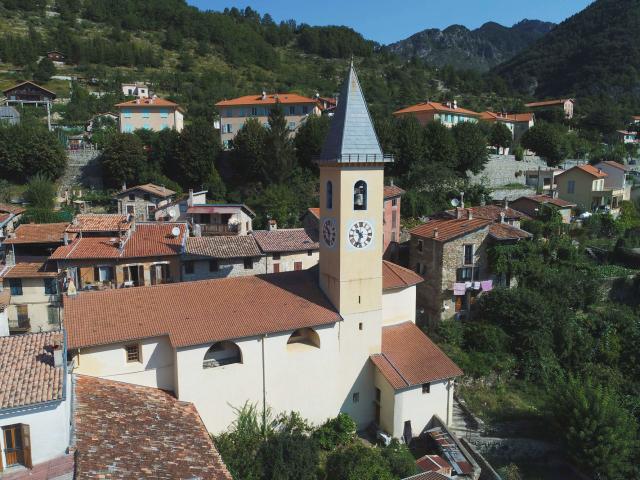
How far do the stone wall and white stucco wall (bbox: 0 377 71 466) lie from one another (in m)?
55.7

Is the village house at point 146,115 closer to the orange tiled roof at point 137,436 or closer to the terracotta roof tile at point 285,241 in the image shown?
the terracotta roof tile at point 285,241

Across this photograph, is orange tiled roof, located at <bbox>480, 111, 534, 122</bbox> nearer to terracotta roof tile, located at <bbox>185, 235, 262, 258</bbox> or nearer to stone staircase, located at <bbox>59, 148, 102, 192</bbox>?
stone staircase, located at <bbox>59, 148, 102, 192</bbox>

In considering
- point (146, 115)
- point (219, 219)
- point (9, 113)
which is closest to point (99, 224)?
point (219, 219)

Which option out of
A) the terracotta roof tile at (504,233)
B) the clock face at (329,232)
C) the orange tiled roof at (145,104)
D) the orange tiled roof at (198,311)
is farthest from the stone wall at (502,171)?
the orange tiled roof at (198,311)

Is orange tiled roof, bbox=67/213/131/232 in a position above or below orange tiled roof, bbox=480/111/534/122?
below

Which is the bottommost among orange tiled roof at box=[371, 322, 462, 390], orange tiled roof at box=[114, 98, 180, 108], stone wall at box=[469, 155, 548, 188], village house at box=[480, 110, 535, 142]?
orange tiled roof at box=[371, 322, 462, 390]

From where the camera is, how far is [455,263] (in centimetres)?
3578

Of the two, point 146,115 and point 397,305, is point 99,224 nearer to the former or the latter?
point 397,305

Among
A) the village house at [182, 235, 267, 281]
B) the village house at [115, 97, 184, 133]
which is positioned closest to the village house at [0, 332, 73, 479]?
the village house at [182, 235, 267, 281]

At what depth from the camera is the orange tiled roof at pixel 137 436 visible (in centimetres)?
1508

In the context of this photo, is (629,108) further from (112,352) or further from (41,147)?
(112,352)

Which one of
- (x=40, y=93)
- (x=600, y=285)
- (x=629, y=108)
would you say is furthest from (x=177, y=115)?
(x=629, y=108)

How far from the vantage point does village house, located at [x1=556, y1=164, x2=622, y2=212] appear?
5628 cm

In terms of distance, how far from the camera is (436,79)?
142125 mm
